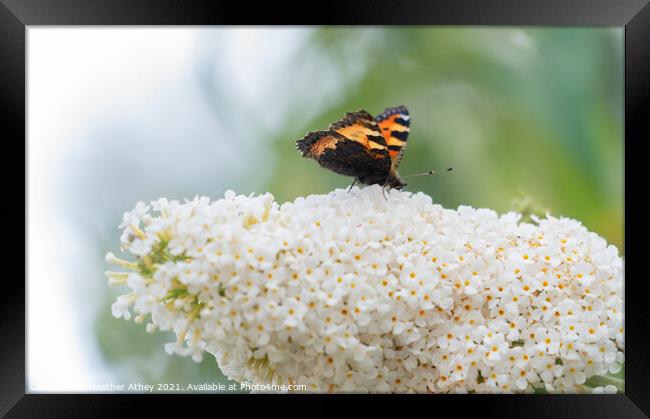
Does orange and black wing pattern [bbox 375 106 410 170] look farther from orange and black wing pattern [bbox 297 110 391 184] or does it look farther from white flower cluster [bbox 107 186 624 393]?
white flower cluster [bbox 107 186 624 393]

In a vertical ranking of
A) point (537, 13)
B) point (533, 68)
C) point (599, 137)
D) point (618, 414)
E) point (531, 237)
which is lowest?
point (618, 414)

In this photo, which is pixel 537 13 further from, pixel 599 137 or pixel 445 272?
pixel 599 137

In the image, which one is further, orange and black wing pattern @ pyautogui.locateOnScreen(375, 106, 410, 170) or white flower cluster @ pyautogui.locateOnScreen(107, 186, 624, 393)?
orange and black wing pattern @ pyautogui.locateOnScreen(375, 106, 410, 170)

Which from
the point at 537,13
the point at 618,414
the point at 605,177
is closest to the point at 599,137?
the point at 605,177

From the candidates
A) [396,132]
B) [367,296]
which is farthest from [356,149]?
[367,296]

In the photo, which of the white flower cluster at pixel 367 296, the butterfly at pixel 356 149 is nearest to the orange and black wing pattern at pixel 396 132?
the butterfly at pixel 356 149

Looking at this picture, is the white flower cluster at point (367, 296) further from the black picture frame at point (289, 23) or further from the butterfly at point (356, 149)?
the butterfly at point (356, 149)

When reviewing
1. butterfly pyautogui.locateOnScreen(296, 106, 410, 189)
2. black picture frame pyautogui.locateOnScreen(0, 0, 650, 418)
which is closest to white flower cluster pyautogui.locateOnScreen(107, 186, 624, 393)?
black picture frame pyautogui.locateOnScreen(0, 0, 650, 418)
